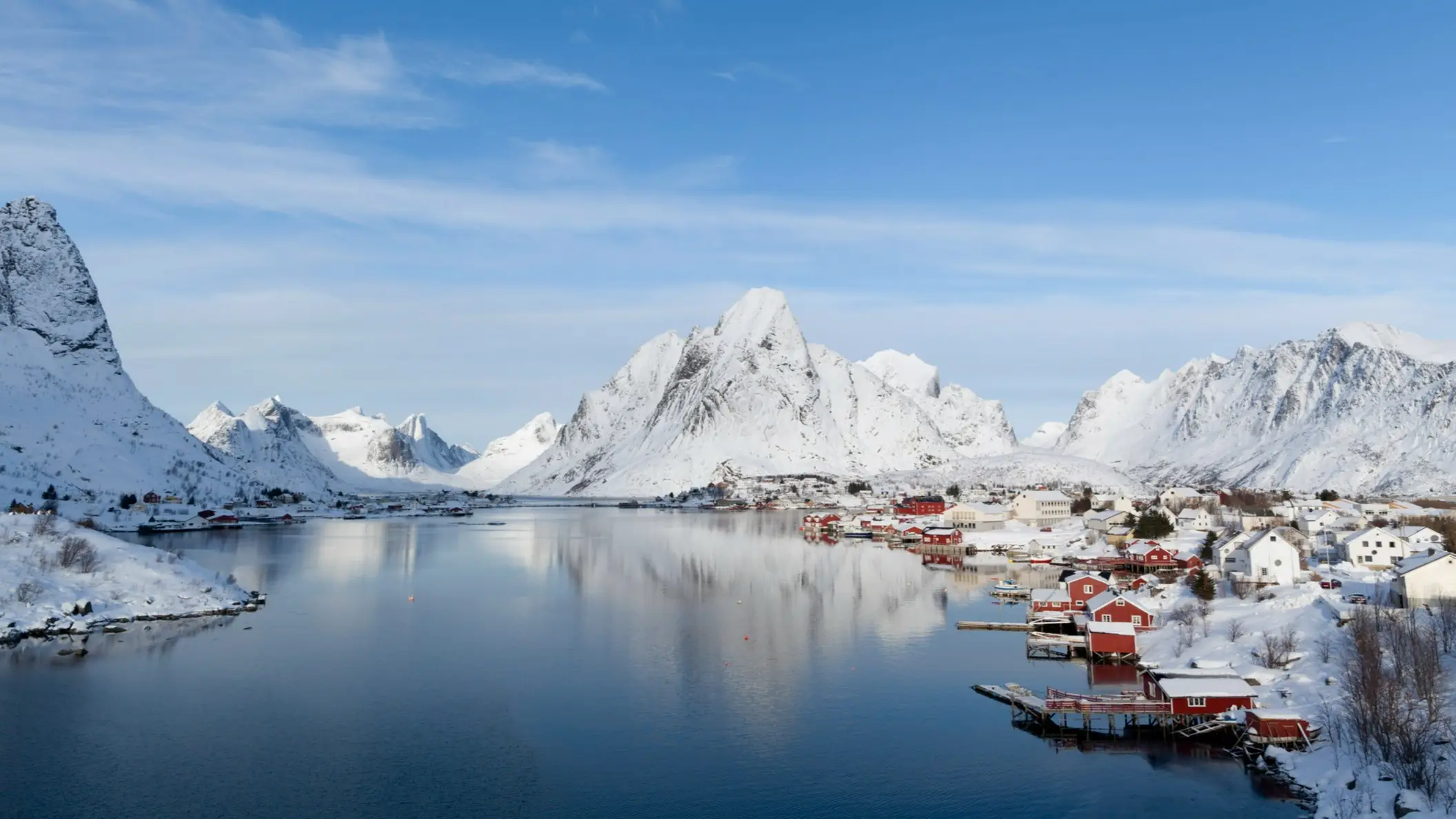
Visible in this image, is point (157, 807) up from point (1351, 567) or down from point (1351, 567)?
down

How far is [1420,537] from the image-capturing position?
47562 millimetres

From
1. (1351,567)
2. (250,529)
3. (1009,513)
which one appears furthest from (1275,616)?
(250,529)

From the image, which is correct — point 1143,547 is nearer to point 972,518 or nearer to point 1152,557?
point 1152,557

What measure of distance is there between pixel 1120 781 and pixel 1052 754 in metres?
2.04

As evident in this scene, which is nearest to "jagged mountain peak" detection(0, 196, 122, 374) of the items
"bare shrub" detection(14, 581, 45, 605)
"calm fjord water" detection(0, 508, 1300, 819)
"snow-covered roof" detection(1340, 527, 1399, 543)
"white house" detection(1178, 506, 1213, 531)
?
"calm fjord water" detection(0, 508, 1300, 819)

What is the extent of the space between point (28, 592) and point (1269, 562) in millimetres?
46878

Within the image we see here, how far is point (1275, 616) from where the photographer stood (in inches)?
1302

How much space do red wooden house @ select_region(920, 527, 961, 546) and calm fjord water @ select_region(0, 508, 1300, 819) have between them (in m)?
29.8

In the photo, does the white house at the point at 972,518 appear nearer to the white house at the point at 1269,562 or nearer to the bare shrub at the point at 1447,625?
the white house at the point at 1269,562

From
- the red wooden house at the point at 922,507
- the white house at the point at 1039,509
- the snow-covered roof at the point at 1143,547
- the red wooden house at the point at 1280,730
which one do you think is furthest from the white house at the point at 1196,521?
the red wooden house at the point at 1280,730

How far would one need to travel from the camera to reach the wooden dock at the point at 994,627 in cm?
3966

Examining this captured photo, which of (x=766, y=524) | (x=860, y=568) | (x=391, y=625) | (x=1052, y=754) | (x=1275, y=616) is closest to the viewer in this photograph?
(x=1052, y=754)

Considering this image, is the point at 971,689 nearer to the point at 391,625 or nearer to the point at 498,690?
the point at 498,690

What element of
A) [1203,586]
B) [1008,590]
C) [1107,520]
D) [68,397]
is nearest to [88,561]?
[1008,590]
